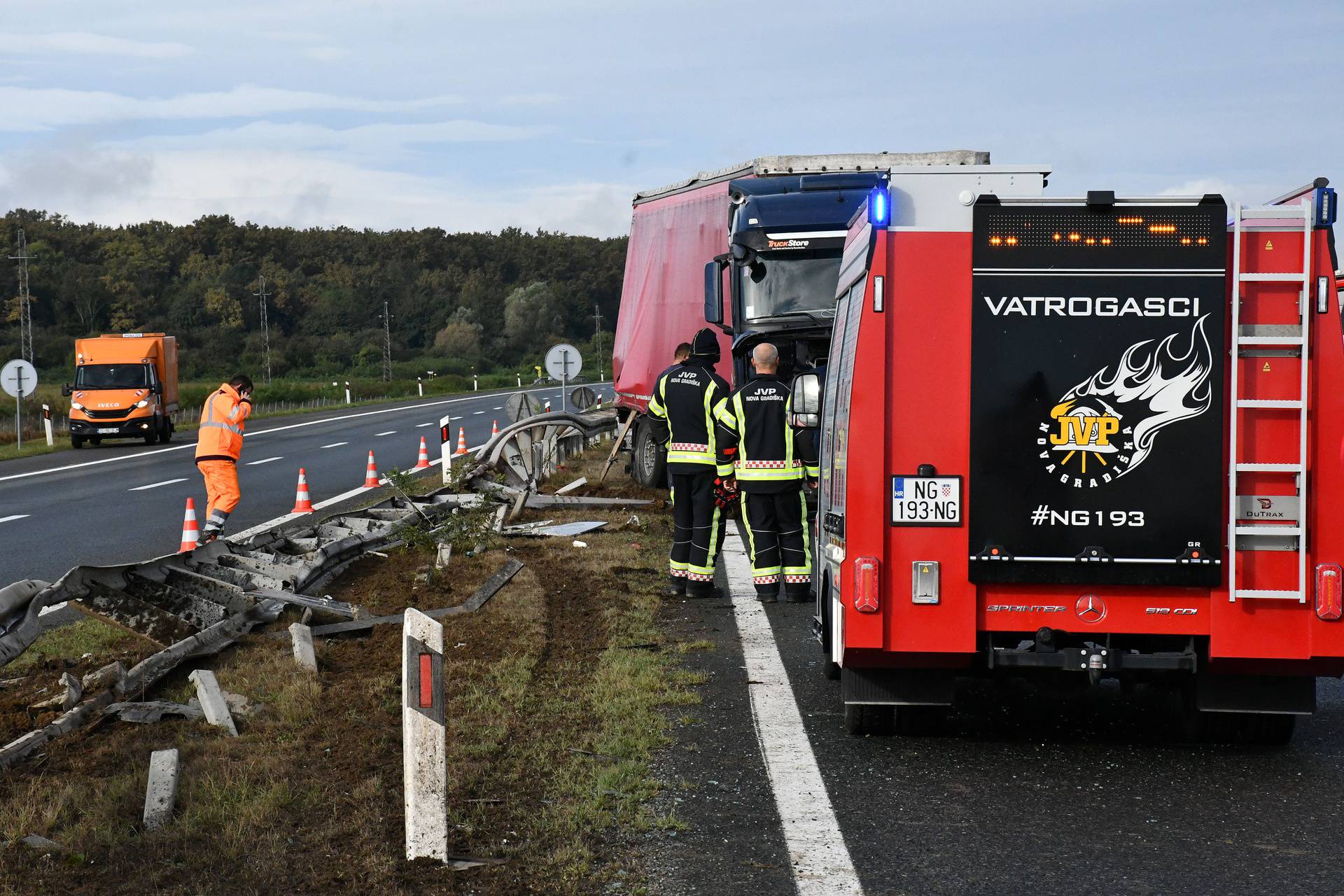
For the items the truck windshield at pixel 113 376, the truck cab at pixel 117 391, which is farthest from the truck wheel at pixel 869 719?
the truck windshield at pixel 113 376

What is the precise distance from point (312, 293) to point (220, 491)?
112 m

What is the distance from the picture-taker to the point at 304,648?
7742 millimetres

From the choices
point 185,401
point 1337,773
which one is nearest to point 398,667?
point 1337,773

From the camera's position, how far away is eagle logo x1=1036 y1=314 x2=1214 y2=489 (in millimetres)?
5570

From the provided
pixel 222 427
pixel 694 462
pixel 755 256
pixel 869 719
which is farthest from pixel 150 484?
pixel 869 719

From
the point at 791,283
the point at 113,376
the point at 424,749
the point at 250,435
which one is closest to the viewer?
the point at 424,749

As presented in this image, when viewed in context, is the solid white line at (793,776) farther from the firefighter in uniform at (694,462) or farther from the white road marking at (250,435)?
the white road marking at (250,435)

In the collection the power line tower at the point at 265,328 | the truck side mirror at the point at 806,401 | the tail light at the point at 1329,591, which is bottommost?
the tail light at the point at 1329,591

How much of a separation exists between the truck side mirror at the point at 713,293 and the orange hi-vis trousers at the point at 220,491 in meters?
5.16

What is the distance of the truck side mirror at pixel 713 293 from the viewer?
50.3 ft

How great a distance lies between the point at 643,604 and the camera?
9.92 metres

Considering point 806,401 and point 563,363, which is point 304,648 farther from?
point 563,363

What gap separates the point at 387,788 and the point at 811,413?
3032 mm

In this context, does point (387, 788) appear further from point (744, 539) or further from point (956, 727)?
point (744, 539)
